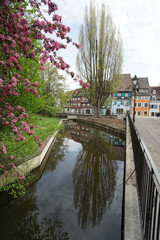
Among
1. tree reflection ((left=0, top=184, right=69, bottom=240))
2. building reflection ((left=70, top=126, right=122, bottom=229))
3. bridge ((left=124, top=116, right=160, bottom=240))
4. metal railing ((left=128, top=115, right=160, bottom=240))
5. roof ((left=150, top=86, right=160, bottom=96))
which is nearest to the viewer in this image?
metal railing ((left=128, top=115, right=160, bottom=240))

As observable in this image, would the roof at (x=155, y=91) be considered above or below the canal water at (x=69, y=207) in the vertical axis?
above

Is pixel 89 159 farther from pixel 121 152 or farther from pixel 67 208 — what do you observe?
pixel 67 208

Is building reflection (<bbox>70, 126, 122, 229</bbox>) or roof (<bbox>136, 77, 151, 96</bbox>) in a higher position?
roof (<bbox>136, 77, 151, 96</bbox>)

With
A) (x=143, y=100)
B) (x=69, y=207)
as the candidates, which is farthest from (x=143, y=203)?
(x=143, y=100)

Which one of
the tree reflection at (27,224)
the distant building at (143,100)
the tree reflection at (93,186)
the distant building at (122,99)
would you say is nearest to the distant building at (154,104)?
the distant building at (143,100)

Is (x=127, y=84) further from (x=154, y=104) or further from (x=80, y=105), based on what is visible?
(x=80, y=105)

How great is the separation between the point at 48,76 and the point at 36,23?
31968 mm

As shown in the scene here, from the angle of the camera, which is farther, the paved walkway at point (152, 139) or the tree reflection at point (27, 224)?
the paved walkway at point (152, 139)

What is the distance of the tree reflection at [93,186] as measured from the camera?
15.9 ft

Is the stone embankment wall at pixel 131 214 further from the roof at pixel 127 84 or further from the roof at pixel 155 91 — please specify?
the roof at pixel 155 91

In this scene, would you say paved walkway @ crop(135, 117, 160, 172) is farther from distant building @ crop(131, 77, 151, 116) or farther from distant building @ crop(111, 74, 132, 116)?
distant building @ crop(131, 77, 151, 116)

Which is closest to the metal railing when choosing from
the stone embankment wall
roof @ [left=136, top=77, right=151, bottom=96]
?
the stone embankment wall

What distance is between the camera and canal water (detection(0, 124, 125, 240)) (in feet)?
13.5

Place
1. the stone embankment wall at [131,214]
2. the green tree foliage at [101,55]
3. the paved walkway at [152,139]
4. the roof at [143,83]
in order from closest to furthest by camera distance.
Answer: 1. the stone embankment wall at [131,214]
2. the paved walkway at [152,139]
3. the green tree foliage at [101,55]
4. the roof at [143,83]
